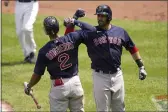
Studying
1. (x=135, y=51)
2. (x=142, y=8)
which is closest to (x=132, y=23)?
(x=142, y=8)

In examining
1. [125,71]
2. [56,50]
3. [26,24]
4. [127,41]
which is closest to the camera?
[56,50]

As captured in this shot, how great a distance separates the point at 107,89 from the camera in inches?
272

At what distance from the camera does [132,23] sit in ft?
50.2

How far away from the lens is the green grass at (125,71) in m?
9.30

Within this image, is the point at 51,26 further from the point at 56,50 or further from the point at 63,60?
the point at 63,60

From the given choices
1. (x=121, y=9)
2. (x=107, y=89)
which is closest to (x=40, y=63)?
(x=107, y=89)

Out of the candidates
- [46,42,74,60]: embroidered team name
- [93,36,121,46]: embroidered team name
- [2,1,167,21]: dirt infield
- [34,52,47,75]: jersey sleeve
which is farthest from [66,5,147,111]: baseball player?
[2,1,167,21]: dirt infield

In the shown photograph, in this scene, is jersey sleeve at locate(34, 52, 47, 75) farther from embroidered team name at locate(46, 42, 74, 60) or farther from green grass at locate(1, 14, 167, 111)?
green grass at locate(1, 14, 167, 111)

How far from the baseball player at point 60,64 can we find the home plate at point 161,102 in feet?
8.84

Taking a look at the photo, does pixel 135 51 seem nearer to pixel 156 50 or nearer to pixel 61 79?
pixel 61 79

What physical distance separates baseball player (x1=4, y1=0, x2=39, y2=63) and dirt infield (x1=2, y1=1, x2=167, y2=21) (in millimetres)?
5255

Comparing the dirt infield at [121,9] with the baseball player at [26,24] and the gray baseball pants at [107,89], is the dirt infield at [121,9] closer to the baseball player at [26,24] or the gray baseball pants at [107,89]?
the baseball player at [26,24]

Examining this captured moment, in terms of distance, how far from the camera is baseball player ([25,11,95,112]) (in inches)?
259

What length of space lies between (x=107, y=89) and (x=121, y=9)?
452 inches
